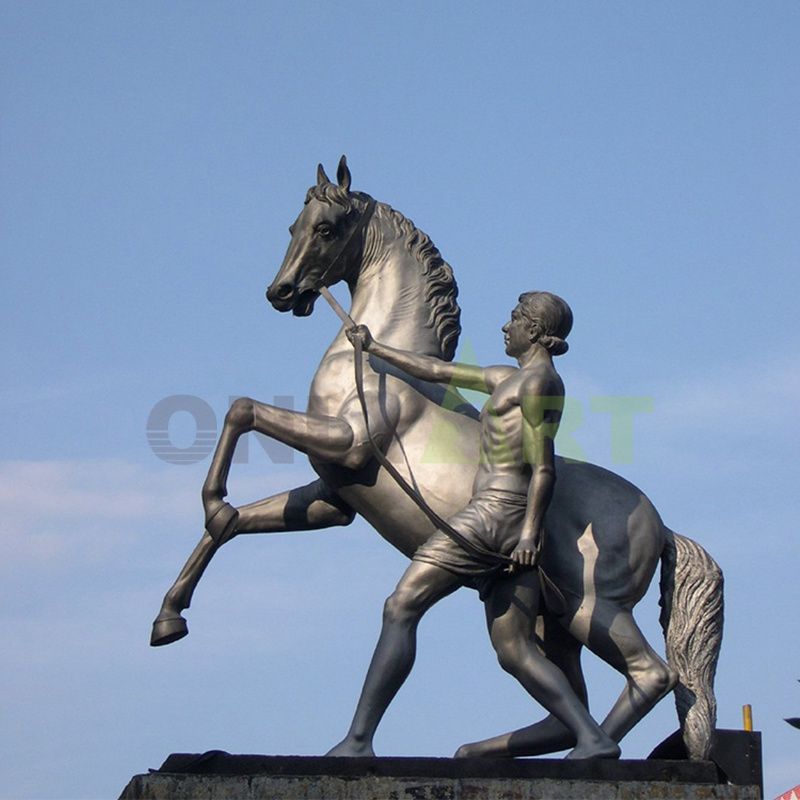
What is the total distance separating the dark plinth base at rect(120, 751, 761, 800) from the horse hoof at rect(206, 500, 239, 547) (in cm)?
138

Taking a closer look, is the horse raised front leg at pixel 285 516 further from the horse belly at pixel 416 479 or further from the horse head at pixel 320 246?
the horse head at pixel 320 246

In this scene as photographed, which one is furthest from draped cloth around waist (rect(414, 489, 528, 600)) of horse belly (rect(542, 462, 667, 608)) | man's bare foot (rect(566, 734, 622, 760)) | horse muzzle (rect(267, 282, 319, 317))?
horse muzzle (rect(267, 282, 319, 317))

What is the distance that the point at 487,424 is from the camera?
966 centimetres

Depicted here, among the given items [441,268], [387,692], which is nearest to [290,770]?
[387,692]

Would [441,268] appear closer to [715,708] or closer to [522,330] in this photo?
[522,330]

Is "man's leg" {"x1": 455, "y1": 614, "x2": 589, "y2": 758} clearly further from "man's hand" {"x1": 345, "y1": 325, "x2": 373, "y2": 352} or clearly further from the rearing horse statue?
"man's hand" {"x1": 345, "y1": 325, "x2": 373, "y2": 352}

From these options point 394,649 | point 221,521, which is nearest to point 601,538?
point 394,649

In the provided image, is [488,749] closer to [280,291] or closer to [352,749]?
[352,749]

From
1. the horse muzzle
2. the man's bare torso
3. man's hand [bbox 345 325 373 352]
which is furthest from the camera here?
the horse muzzle

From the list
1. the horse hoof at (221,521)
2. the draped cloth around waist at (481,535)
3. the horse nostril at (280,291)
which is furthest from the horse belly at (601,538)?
the horse nostril at (280,291)

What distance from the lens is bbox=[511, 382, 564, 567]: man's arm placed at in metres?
9.36

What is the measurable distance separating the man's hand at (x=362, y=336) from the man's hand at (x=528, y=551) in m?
1.38

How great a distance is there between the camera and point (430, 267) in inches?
416

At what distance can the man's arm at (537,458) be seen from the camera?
936 centimetres
